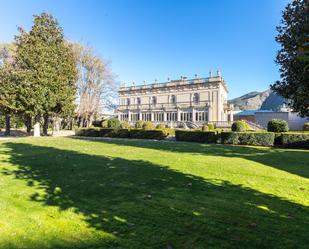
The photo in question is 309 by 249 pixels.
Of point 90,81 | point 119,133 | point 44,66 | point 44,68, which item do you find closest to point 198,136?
point 119,133

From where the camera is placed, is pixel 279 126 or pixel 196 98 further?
pixel 196 98

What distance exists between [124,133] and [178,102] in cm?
3018

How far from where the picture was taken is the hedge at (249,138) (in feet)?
61.2

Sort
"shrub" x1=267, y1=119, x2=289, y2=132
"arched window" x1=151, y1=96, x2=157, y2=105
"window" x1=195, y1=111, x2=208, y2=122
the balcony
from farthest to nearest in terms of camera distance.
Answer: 1. "arched window" x1=151, y1=96, x2=157, y2=105
2. the balcony
3. "window" x1=195, y1=111, x2=208, y2=122
4. "shrub" x1=267, y1=119, x2=289, y2=132

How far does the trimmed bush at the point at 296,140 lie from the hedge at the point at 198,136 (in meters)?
5.32

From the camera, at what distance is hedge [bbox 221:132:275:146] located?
18.7 m

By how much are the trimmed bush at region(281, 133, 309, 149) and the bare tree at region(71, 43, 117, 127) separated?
111 ft

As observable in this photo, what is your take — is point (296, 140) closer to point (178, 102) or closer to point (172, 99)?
point (178, 102)

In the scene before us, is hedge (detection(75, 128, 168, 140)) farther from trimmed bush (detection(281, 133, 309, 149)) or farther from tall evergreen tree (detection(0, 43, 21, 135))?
trimmed bush (detection(281, 133, 309, 149))

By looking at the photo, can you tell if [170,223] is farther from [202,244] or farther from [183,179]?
[183,179]

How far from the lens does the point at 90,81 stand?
43469 mm

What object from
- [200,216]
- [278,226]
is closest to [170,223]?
[200,216]

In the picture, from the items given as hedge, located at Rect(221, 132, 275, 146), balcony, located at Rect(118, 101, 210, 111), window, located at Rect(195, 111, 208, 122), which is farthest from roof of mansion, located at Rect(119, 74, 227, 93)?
hedge, located at Rect(221, 132, 275, 146)

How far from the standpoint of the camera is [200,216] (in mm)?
3557
